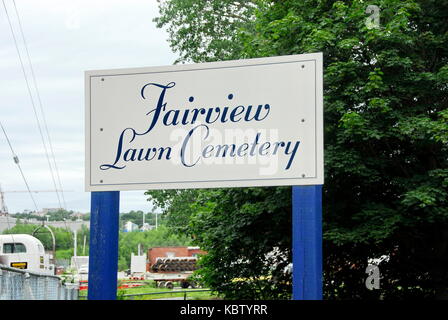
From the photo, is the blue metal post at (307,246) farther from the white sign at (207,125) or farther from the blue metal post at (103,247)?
the blue metal post at (103,247)

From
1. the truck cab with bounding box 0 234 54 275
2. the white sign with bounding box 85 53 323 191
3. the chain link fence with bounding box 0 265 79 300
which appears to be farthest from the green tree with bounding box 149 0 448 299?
the truck cab with bounding box 0 234 54 275

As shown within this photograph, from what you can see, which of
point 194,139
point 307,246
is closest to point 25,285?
point 194,139

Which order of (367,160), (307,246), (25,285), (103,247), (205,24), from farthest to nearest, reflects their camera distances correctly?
(205,24) < (367,160) < (25,285) < (103,247) < (307,246)

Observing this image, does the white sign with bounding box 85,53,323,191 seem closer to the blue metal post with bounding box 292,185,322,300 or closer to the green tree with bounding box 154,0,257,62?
the blue metal post with bounding box 292,185,322,300

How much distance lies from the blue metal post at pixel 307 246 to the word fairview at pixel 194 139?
32 centimetres

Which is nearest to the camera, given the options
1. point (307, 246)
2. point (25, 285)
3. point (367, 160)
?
point (307, 246)

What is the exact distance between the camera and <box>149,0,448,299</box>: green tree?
14727 millimetres

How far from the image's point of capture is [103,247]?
5477 millimetres

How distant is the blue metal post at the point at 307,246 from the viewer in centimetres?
506

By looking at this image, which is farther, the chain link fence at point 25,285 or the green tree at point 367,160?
the green tree at point 367,160

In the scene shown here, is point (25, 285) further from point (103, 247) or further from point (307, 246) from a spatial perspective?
point (307, 246)

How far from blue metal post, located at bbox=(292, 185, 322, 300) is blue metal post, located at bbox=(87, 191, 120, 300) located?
4.67 ft

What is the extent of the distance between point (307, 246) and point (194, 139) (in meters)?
1.22

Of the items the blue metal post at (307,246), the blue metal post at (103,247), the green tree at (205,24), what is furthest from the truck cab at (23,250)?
the blue metal post at (307,246)
